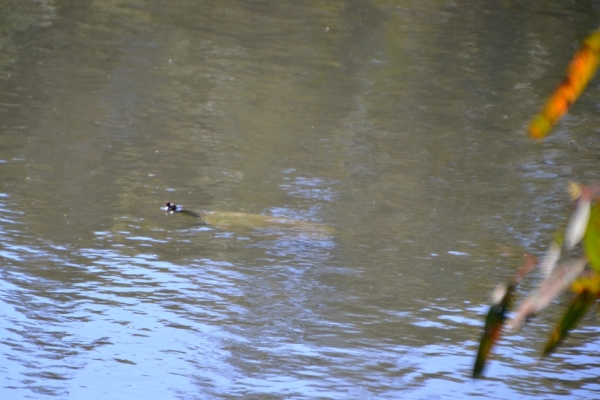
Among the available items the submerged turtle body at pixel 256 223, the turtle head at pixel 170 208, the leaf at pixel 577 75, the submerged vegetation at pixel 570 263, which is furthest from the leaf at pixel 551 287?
the turtle head at pixel 170 208

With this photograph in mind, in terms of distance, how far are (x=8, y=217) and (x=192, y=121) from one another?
318 cm

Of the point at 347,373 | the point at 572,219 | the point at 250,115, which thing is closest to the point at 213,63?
the point at 250,115

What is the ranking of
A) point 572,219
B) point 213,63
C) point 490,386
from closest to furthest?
point 572,219, point 490,386, point 213,63

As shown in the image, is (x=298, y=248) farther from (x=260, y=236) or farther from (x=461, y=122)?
(x=461, y=122)

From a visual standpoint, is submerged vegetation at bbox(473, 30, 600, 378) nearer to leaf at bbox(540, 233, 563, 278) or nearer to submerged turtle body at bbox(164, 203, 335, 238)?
leaf at bbox(540, 233, 563, 278)

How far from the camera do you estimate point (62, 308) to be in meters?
5.30

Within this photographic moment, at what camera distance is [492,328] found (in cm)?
105

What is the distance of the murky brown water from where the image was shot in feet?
16.1

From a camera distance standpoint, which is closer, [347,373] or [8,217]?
[347,373]

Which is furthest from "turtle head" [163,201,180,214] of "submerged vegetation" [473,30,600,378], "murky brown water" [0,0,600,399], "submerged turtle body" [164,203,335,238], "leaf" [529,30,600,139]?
"leaf" [529,30,600,139]

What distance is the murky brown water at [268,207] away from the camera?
4898 mm

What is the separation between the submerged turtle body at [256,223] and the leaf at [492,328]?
5627 millimetres

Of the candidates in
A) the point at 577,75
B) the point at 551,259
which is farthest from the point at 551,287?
the point at 577,75

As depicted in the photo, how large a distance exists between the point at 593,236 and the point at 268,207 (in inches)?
245
